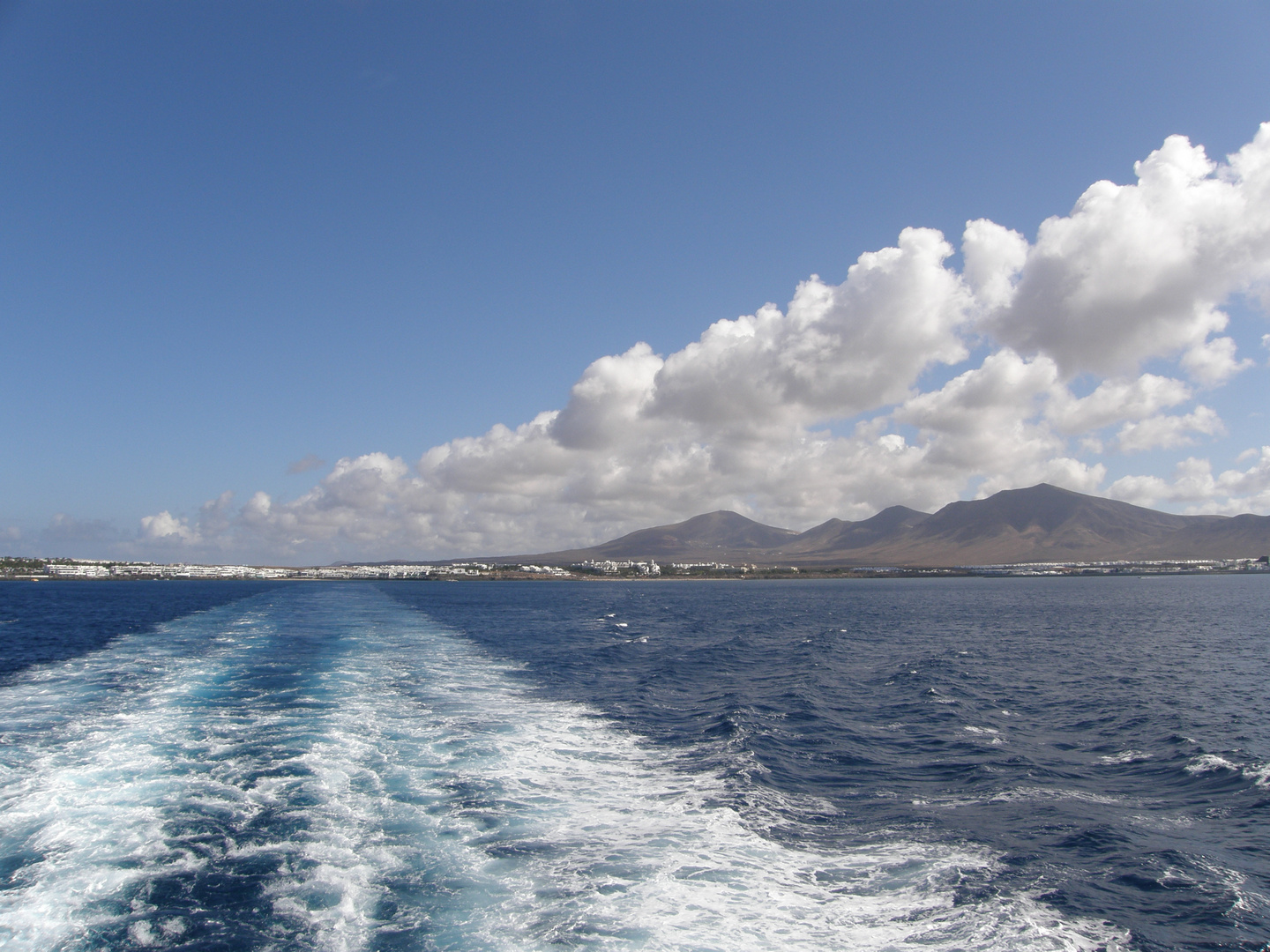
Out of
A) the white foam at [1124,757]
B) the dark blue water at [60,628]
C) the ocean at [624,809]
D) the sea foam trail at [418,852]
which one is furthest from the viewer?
the dark blue water at [60,628]

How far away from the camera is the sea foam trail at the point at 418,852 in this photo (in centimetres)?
1190

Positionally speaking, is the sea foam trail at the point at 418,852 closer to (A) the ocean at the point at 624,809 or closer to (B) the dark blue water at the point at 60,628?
(A) the ocean at the point at 624,809

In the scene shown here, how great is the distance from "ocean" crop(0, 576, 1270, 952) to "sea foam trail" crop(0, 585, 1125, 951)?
0.25ft

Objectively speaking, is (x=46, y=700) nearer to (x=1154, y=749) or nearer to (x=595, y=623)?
(x=1154, y=749)

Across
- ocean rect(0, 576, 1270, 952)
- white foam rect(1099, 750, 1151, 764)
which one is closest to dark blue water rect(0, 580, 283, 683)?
ocean rect(0, 576, 1270, 952)

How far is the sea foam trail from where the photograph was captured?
1190 cm

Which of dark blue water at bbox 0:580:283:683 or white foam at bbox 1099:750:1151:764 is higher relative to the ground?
dark blue water at bbox 0:580:283:683

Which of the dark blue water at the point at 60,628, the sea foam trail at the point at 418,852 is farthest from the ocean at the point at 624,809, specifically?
the dark blue water at the point at 60,628

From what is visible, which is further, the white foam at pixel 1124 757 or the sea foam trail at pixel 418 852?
the white foam at pixel 1124 757

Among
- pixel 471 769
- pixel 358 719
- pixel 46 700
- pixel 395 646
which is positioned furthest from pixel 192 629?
pixel 471 769

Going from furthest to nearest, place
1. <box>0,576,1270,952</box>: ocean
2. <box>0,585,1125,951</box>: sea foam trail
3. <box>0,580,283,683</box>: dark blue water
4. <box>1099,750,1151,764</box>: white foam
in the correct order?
<box>0,580,283,683</box>: dark blue water, <box>1099,750,1151,764</box>: white foam, <box>0,576,1270,952</box>: ocean, <box>0,585,1125,951</box>: sea foam trail

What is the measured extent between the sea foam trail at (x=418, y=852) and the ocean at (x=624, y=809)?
8 centimetres

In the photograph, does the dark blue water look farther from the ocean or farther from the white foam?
the white foam

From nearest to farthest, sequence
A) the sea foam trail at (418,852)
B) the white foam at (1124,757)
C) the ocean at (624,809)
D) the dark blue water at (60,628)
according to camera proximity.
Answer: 1. the sea foam trail at (418,852)
2. the ocean at (624,809)
3. the white foam at (1124,757)
4. the dark blue water at (60,628)
